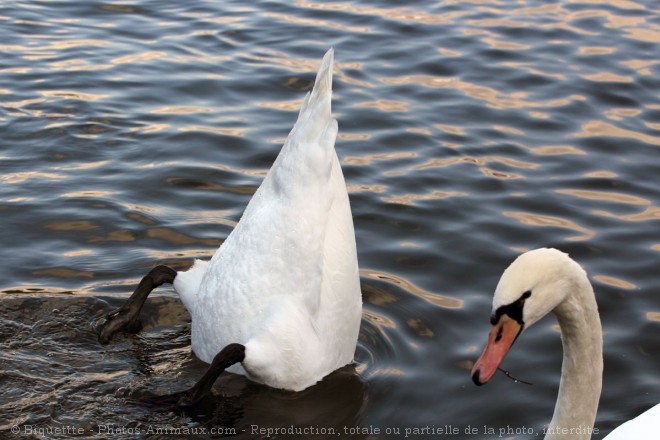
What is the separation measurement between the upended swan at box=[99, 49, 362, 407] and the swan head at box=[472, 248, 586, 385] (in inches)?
54.5

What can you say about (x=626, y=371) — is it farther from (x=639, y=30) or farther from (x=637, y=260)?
(x=639, y=30)

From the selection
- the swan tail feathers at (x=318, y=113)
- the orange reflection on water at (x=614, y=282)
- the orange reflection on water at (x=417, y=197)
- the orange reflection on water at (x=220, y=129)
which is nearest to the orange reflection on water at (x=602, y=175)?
the orange reflection on water at (x=417, y=197)

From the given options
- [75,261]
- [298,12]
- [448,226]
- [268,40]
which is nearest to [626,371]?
[448,226]

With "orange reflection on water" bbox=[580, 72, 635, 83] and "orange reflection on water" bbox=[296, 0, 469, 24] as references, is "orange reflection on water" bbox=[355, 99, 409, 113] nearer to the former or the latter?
"orange reflection on water" bbox=[580, 72, 635, 83]

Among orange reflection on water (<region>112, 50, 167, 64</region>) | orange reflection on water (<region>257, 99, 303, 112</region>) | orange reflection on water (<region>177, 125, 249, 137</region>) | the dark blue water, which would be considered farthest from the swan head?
orange reflection on water (<region>112, 50, 167, 64</region>)

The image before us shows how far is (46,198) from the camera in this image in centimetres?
736

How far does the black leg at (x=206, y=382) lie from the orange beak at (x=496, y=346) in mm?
1517

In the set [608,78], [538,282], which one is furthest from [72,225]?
[608,78]

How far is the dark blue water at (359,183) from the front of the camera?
554cm

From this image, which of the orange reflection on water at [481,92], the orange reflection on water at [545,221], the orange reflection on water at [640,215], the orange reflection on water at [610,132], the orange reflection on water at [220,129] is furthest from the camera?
the orange reflection on water at [481,92]

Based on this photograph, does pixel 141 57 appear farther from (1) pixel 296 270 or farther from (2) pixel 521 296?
(2) pixel 521 296

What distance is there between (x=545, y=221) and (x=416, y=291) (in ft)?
4.43

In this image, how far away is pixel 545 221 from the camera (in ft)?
24.1

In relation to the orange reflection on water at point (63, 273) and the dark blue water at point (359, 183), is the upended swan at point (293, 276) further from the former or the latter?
the orange reflection on water at point (63, 273)
